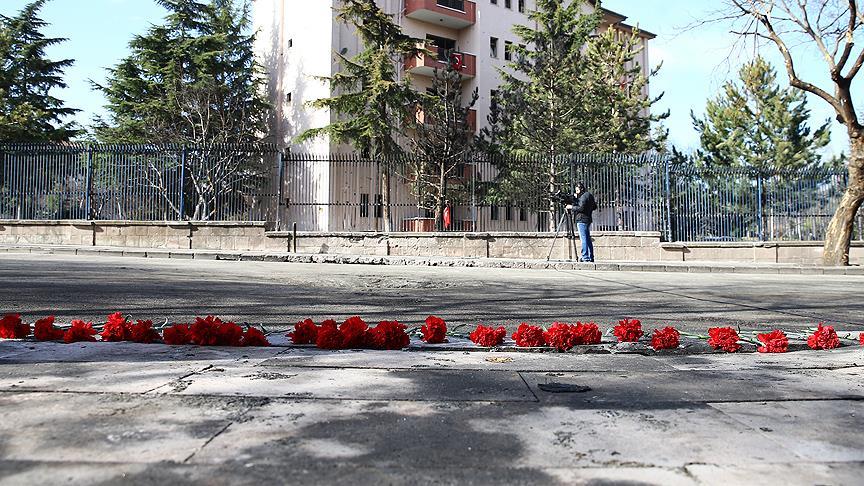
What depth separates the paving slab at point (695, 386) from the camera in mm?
3266

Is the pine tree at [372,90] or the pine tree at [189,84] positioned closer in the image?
the pine tree at [372,90]

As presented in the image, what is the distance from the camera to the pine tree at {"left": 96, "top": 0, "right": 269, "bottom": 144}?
95.8ft

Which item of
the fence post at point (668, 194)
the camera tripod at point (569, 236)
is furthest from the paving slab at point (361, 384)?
the fence post at point (668, 194)

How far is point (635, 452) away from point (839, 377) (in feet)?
7.84

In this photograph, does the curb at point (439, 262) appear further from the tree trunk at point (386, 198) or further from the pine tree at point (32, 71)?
Result: the pine tree at point (32, 71)

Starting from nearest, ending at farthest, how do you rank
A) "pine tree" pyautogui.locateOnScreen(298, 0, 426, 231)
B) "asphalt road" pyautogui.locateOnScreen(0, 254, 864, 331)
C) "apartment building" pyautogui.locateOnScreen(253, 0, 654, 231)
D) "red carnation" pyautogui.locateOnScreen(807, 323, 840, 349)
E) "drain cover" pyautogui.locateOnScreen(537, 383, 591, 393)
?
"drain cover" pyautogui.locateOnScreen(537, 383, 591, 393), "red carnation" pyautogui.locateOnScreen(807, 323, 840, 349), "asphalt road" pyautogui.locateOnScreen(0, 254, 864, 331), "pine tree" pyautogui.locateOnScreen(298, 0, 426, 231), "apartment building" pyautogui.locateOnScreen(253, 0, 654, 231)

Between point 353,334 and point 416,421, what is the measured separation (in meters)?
2.02

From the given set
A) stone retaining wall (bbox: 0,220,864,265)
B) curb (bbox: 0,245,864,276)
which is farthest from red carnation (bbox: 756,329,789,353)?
stone retaining wall (bbox: 0,220,864,265)

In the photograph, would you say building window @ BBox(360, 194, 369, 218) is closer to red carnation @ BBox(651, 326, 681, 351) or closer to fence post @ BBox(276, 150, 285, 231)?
fence post @ BBox(276, 150, 285, 231)

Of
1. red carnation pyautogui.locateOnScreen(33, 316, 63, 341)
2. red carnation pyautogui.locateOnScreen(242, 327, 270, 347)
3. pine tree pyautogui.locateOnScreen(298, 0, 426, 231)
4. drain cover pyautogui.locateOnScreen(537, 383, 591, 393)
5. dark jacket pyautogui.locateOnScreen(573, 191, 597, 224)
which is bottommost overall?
drain cover pyautogui.locateOnScreen(537, 383, 591, 393)

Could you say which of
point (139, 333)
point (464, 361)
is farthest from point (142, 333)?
point (464, 361)

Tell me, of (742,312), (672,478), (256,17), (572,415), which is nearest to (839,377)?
(572,415)

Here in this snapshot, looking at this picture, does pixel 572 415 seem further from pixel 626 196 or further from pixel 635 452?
pixel 626 196

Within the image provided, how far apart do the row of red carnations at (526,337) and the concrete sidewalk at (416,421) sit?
41cm
